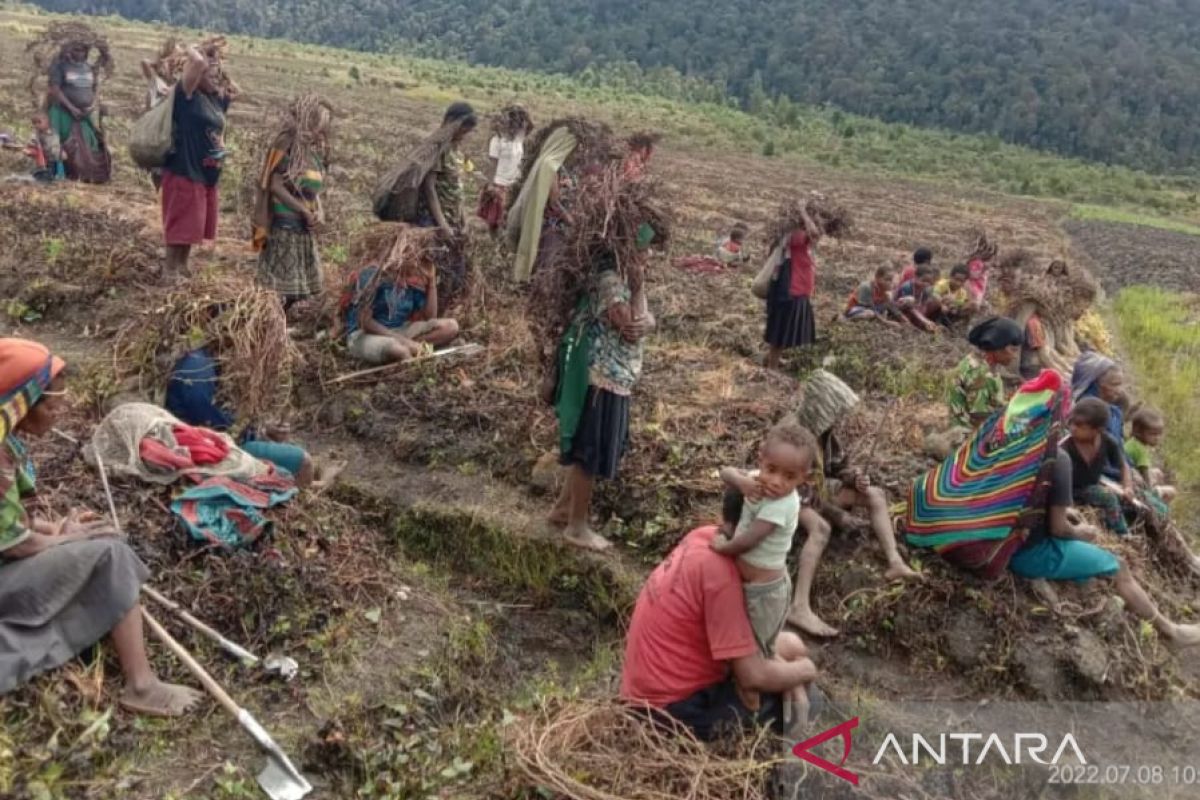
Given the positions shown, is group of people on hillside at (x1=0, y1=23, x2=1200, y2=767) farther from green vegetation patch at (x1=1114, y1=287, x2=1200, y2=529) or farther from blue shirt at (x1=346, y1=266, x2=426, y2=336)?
green vegetation patch at (x1=1114, y1=287, x2=1200, y2=529)

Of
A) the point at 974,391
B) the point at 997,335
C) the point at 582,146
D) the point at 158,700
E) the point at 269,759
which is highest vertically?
the point at 582,146

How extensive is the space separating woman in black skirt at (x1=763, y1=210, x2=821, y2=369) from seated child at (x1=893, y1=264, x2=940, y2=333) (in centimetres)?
232

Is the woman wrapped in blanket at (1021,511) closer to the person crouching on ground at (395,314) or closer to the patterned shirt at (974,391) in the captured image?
the patterned shirt at (974,391)

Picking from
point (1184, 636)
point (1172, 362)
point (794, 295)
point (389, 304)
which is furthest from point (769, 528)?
point (1172, 362)

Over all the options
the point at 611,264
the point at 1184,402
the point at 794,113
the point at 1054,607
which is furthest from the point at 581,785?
the point at 794,113

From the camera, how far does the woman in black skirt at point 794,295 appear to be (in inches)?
300

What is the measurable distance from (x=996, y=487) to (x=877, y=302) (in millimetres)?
5589

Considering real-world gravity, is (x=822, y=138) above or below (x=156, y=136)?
below

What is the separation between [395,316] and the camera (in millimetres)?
6789

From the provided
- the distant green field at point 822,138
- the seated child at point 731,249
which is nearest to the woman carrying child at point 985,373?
the seated child at point 731,249

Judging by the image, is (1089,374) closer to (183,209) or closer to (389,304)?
(389,304)

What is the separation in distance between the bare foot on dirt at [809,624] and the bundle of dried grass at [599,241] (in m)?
1.70

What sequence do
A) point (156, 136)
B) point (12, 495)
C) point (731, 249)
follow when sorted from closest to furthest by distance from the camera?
point (12, 495) < point (156, 136) < point (731, 249)

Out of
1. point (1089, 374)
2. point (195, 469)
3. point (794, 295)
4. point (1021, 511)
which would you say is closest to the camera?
point (195, 469)
